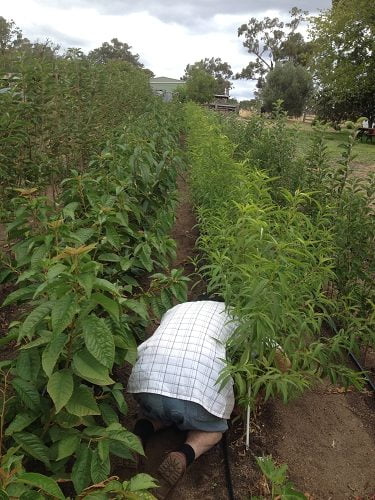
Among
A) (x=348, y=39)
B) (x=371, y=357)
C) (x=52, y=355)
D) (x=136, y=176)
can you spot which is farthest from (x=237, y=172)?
(x=348, y=39)

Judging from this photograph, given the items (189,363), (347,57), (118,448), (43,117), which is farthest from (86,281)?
(347,57)

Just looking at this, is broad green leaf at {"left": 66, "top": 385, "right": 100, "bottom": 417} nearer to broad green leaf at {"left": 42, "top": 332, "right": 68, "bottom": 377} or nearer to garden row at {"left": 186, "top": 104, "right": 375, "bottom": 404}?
broad green leaf at {"left": 42, "top": 332, "right": 68, "bottom": 377}

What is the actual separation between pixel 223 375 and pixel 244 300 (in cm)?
42

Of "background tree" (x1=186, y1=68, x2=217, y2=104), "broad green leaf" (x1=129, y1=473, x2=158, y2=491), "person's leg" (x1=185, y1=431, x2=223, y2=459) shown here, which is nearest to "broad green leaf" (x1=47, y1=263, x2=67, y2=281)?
"broad green leaf" (x1=129, y1=473, x2=158, y2=491)

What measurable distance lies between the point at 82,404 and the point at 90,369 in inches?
6.4

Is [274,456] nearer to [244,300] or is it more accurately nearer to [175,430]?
[175,430]

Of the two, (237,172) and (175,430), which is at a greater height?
(237,172)

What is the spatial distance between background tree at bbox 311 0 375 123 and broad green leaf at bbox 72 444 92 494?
25.4m

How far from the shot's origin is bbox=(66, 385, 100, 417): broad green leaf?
1.65 metres

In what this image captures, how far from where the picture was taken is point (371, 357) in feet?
11.5

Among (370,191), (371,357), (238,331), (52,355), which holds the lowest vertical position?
(371,357)

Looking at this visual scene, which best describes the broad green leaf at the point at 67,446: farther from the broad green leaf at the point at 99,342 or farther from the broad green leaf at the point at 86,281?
the broad green leaf at the point at 86,281

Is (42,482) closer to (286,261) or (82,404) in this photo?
(82,404)

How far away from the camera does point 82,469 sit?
1631 millimetres
